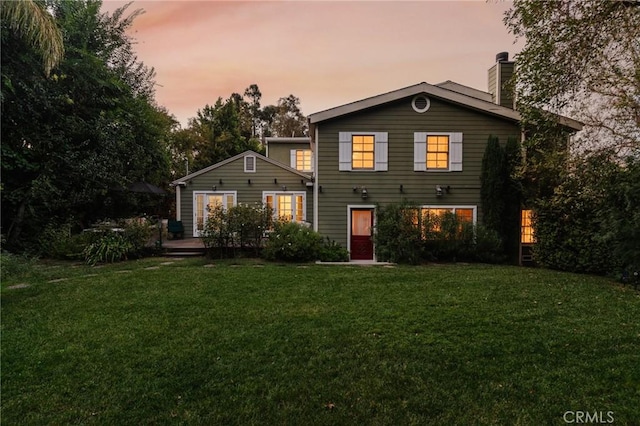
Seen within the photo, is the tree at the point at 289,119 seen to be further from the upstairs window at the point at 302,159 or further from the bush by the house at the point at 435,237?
the bush by the house at the point at 435,237

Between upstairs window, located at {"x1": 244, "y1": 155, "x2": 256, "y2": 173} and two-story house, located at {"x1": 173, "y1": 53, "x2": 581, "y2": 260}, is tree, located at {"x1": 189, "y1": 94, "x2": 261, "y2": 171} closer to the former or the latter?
upstairs window, located at {"x1": 244, "y1": 155, "x2": 256, "y2": 173}

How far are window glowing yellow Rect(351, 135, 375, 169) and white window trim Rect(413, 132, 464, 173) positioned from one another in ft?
4.89

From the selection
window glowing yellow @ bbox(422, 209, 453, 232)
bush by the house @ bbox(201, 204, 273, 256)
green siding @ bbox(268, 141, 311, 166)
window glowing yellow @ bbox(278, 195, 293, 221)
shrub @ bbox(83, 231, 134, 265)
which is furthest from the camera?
green siding @ bbox(268, 141, 311, 166)

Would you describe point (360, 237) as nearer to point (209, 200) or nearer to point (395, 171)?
point (395, 171)

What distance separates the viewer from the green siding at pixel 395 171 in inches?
448

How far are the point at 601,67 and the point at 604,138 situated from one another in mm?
Answer: 1962

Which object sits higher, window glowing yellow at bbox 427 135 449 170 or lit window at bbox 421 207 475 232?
window glowing yellow at bbox 427 135 449 170

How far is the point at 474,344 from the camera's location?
381 centimetres

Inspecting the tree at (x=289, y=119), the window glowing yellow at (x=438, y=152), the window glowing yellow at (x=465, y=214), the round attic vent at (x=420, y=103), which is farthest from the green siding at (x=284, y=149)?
the tree at (x=289, y=119)

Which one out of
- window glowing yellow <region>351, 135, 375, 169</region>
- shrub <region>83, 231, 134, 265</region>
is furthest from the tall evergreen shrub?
shrub <region>83, 231, 134, 265</region>

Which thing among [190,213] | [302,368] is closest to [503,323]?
[302,368]

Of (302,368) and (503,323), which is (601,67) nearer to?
(503,323)

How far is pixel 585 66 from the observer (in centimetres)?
635

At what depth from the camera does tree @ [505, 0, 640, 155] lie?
5613 millimetres
